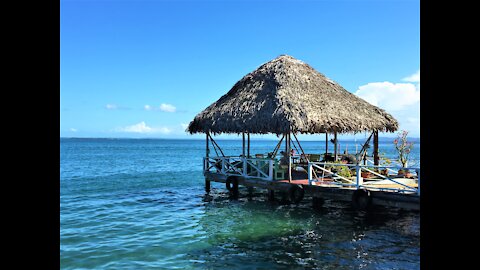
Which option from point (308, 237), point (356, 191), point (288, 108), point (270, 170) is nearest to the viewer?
point (308, 237)

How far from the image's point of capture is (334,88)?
1622 cm

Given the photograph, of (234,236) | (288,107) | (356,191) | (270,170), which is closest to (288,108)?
(288,107)

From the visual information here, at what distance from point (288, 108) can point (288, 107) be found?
0.27ft

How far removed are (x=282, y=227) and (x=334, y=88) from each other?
783cm

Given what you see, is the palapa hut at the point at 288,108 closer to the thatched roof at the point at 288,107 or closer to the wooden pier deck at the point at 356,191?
the thatched roof at the point at 288,107

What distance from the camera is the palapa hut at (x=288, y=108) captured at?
1297 cm

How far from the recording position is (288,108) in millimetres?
12875

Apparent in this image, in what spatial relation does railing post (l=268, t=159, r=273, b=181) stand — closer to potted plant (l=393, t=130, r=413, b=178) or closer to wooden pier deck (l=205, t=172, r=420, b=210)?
wooden pier deck (l=205, t=172, r=420, b=210)

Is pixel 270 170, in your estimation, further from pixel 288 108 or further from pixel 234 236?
pixel 234 236

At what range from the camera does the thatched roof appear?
13.0 m

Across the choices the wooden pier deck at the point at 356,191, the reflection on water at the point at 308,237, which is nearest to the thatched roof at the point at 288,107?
the wooden pier deck at the point at 356,191
